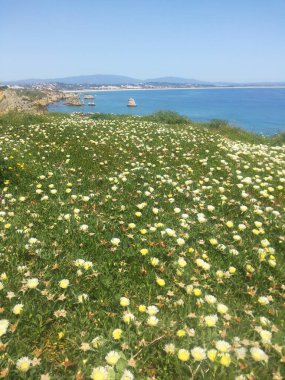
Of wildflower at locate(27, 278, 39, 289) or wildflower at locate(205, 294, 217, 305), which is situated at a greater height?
wildflower at locate(27, 278, 39, 289)

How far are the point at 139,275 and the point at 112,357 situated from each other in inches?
56.2

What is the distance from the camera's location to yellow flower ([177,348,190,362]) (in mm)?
2555

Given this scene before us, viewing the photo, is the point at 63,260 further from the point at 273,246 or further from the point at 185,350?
the point at 273,246

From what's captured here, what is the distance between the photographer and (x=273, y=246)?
4891 mm

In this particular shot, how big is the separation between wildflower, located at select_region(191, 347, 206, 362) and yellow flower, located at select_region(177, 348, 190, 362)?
5 centimetres

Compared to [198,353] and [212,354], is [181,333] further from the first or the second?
[212,354]

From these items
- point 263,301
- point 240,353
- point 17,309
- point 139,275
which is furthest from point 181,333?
point 17,309

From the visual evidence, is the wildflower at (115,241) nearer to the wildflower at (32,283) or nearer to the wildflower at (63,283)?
the wildflower at (63,283)

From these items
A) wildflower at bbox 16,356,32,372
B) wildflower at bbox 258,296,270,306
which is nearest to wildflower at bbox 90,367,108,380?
wildflower at bbox 16,356,32,372

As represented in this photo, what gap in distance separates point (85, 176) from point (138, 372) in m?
6.12

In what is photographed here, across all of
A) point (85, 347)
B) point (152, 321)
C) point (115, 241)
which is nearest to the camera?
point (85, 347)

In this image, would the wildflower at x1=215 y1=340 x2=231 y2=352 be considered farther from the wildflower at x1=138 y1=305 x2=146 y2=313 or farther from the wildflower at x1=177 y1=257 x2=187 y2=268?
the wildflower at x1=177 y1=257 x2=187 y2=268

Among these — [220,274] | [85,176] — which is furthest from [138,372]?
[85,176]

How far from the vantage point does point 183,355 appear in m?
2.58
